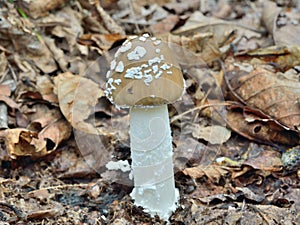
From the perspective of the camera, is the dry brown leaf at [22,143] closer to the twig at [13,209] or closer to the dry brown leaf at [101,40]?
the twig at [13,209]

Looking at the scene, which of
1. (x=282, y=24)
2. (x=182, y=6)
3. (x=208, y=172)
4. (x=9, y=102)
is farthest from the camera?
(x=182, y=6)

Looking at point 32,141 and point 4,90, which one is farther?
point 4,90

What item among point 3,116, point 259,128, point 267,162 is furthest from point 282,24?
point 3,116

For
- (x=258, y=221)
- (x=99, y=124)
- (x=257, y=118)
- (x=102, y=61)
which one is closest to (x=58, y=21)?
(x=102, y=61)

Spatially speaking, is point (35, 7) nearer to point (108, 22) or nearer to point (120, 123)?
point (108, 22)

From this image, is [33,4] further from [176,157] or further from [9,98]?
[176,157]

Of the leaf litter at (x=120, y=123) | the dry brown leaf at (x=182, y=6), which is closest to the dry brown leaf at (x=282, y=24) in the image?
the leaf litter at (x=120, y=123)
